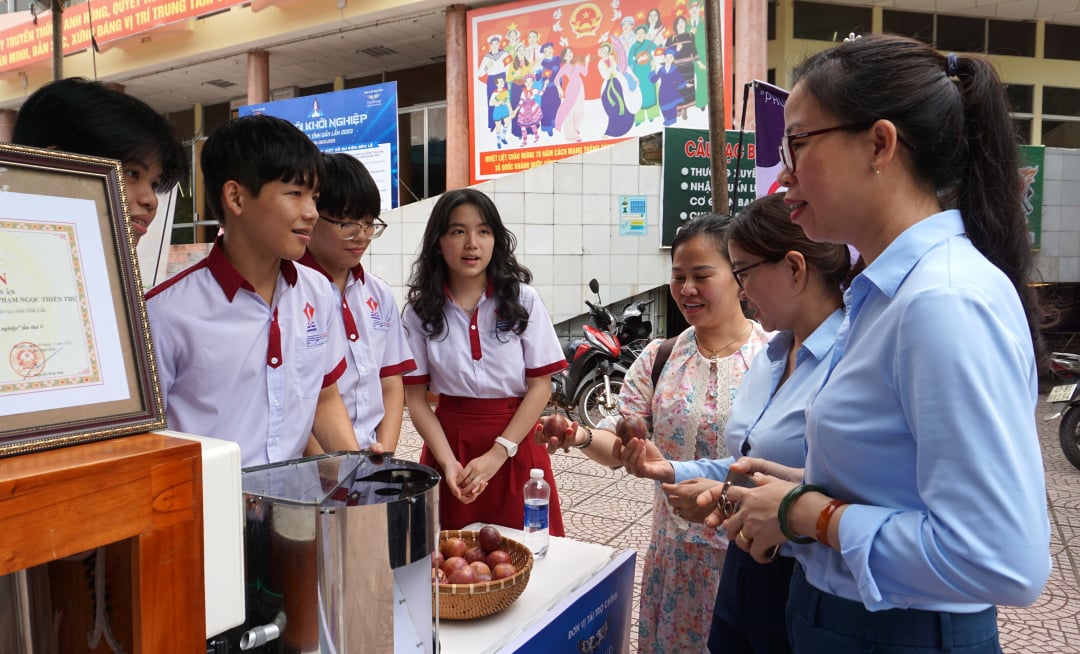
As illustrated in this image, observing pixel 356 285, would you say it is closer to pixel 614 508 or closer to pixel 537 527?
pixel 537 527

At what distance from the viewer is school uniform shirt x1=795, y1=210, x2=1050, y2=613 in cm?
85

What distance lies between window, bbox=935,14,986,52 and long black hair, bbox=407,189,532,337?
9904 millimetres

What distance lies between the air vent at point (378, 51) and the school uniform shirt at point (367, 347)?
9.78 m

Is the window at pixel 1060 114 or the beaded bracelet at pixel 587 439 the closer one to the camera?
the beaded bracelet at pixel 587 439

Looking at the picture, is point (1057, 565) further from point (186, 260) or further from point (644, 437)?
point (186, 260)

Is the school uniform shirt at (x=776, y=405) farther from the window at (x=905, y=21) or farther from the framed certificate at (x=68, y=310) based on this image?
the window at (x=905, y=21)

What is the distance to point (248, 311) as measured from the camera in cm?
155

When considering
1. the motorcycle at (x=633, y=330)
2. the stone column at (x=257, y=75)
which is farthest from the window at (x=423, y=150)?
the motorcycle at (x=633, y=330)

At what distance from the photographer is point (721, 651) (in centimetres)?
157

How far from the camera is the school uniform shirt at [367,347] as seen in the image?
7.58 feet

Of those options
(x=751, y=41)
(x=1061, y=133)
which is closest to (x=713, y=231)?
(x=751, y=41)

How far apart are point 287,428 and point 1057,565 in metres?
3.68

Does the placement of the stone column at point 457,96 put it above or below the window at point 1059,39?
below

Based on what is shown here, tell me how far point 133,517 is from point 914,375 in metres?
0.93
